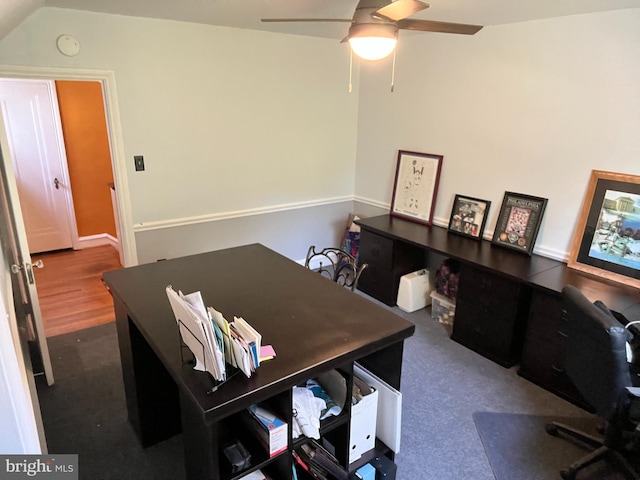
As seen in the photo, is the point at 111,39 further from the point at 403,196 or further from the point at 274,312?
the point at 403,196

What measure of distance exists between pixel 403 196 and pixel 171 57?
233 cm

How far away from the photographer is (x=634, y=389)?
1.79 meters

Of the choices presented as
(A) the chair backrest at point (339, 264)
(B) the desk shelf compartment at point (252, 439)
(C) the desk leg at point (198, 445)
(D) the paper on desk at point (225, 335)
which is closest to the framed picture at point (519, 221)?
(A) the chair backrest at point (339, 264)

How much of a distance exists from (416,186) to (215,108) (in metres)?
1.92

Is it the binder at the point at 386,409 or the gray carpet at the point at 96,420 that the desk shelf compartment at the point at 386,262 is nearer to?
the binder at the point at 386,409

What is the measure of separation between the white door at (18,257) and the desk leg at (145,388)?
70 cm

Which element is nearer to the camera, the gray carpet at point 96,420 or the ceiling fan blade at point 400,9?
the ceiling fan blade at point 400,9

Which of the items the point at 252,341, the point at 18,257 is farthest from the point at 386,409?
the point at 18,257

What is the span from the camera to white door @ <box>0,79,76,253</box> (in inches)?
177

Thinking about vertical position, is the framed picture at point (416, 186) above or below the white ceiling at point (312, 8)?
below

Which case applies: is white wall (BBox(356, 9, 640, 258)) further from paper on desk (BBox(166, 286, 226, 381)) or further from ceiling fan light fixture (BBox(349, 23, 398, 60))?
paper on desk (BBox(166, 286, 226, 381))

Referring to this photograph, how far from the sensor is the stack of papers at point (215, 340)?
1.33m

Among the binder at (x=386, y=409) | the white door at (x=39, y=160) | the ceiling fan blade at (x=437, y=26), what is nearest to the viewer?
the binder at (x=386, y=409)

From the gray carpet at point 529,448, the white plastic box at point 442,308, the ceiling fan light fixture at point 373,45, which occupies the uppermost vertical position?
the ceiling fan light fixture at point 373,45
